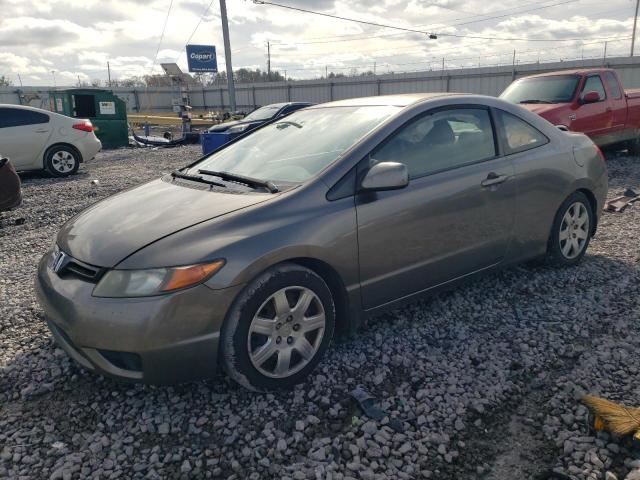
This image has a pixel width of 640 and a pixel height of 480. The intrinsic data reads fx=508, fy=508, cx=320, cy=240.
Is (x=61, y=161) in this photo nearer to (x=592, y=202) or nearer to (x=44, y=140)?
(x=44, y=140)

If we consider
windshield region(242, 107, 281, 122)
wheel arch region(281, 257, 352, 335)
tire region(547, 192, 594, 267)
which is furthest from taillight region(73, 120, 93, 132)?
tire region(547, 192, 594, 267)

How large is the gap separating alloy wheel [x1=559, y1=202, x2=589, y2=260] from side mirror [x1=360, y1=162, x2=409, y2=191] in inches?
82.0

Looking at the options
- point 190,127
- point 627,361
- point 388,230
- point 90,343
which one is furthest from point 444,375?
point 190,127

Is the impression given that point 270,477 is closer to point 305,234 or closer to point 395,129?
point 305,234

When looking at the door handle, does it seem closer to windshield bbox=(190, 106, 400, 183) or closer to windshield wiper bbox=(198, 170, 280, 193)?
windshield bbox=(190, 106, 400, 183)

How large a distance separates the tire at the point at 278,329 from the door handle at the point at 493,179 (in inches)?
58.5

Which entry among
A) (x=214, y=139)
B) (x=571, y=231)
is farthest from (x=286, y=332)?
(x=214, y=139)

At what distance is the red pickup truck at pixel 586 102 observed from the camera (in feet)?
29.0

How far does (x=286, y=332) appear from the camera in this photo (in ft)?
9.21

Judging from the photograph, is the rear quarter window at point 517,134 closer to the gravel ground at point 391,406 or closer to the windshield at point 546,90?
the gravel ground at point 391,406

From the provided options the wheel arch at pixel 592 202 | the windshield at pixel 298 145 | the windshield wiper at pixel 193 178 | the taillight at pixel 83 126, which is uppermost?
the taillight at pixel 83 126

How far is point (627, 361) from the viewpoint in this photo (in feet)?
10.0

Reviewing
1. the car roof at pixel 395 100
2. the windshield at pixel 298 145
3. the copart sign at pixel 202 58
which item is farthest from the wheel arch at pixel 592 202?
the copart sign at pixel 202 58

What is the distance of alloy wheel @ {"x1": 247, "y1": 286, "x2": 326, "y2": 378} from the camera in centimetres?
272
